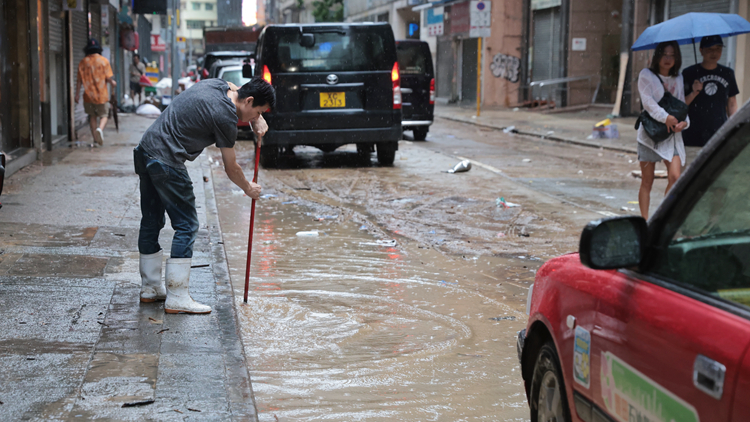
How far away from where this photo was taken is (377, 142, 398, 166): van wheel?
527 inches

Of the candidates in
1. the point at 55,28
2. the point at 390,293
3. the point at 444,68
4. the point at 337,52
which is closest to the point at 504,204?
the point at 390,293

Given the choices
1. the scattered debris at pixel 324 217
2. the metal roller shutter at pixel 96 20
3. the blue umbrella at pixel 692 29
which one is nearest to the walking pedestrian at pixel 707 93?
the blue umbrella at pixel 692 29

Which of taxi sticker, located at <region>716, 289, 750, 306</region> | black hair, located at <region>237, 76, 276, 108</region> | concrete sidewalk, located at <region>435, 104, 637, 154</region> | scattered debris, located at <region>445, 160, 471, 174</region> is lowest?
scattered debris, located at <region>445, 160, 471, 174</region>

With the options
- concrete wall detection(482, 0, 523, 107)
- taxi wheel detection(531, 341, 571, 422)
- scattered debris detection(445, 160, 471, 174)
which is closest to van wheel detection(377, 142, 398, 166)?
scattered debris detection(445, 160, 471, 174)

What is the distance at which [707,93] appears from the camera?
799 centimetres

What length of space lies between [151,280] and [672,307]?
3.75 metres

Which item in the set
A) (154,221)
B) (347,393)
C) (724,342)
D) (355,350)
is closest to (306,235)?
(154,221)

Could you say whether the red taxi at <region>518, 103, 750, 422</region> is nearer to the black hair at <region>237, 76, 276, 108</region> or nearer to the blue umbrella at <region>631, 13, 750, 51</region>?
the black hair at <region>237, 76, 276, 108</region>

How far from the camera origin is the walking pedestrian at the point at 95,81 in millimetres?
15523

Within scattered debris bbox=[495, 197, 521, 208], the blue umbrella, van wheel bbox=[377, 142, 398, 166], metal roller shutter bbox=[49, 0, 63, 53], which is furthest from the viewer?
metal roller shutter bbox=[49, 0, 63, 53]

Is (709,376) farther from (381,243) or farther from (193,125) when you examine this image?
(381,243)

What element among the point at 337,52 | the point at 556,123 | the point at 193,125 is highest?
the point at 337,52

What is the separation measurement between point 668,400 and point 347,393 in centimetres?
219

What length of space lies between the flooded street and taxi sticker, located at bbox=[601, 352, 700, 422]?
1.43 meters
